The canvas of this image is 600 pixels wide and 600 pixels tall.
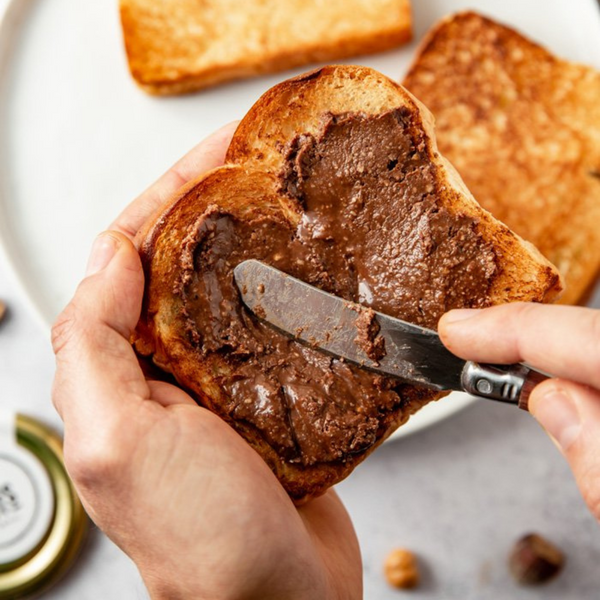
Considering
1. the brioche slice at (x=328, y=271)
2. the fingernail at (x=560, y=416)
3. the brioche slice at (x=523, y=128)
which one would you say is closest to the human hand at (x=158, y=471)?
the brioche slice at (x=328, y=271)

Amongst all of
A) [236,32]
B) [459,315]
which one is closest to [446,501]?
[459,315]

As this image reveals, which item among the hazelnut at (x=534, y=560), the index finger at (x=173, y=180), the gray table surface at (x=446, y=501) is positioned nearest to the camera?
the index finger at (x=173, y=180)

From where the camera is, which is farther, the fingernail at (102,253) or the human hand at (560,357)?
the fingernail at (102,253)

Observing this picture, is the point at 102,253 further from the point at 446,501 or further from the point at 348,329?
the point at 446,501

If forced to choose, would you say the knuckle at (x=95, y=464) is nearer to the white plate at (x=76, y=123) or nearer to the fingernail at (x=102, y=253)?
the fingernail at (x=102, y=253)

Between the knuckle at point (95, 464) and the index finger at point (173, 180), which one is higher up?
the index finger at point (173, 180)

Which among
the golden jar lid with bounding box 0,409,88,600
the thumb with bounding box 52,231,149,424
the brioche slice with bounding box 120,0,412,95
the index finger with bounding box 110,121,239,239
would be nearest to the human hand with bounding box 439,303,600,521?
the thumb with bounding box 52,231,149,424

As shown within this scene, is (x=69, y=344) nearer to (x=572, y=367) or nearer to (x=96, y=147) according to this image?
(x=572, y=367)

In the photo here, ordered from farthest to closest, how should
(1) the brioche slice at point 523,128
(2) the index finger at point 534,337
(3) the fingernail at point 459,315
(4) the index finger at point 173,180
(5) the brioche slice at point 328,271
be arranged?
(1) the brioche slice at point 523,128 < (4) the index finger at point 173,180 < (5) the brioche slice at point 328,271 < (3) the fingernail at point 459,315 < (2) the index finger at point 534,337

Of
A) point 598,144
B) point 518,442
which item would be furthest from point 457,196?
point 518,442
